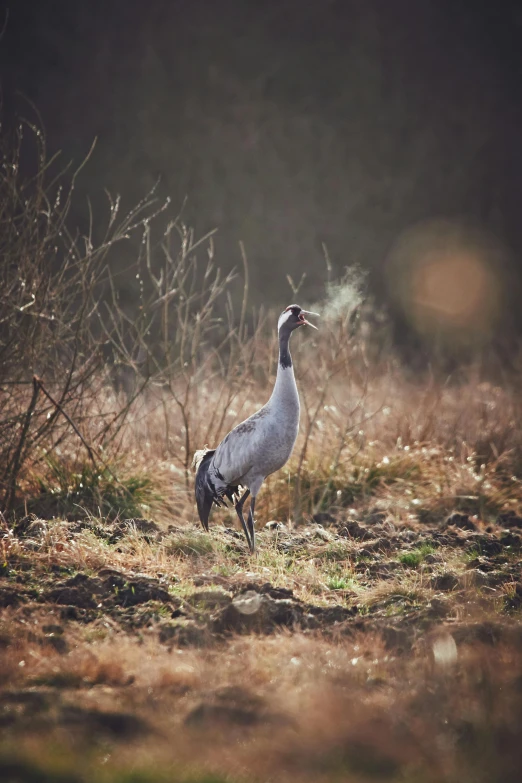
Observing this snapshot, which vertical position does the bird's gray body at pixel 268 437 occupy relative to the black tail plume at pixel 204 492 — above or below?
above

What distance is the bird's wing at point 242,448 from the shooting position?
17.1ft

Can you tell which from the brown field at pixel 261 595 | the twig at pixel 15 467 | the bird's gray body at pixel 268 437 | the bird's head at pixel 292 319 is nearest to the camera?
the brown field at pixel 261 595

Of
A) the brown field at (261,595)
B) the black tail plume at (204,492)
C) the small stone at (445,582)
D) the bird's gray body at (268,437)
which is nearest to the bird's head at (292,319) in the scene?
the bird's gray body at (268,437)

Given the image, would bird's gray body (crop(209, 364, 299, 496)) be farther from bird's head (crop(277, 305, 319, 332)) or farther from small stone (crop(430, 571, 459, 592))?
small stone (crop(430, 571, 459, 592))

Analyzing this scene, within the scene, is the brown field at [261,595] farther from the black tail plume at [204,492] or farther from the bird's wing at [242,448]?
the bird's wing at [242,448]

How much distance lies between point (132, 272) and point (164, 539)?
47.0ft

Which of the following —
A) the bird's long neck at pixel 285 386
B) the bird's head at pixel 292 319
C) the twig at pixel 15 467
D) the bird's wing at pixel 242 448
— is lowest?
the twig at pixel 15 467

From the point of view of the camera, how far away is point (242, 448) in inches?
208

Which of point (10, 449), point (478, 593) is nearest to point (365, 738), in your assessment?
point (478, 593)

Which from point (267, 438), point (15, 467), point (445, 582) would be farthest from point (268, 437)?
point (15, 467)

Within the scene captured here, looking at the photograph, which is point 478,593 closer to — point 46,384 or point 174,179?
point 46,384

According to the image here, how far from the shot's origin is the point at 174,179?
21.5 metres

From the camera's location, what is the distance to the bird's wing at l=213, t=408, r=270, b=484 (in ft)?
17.1

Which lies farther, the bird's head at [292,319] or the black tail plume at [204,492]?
the black tail plume at [204,492]
